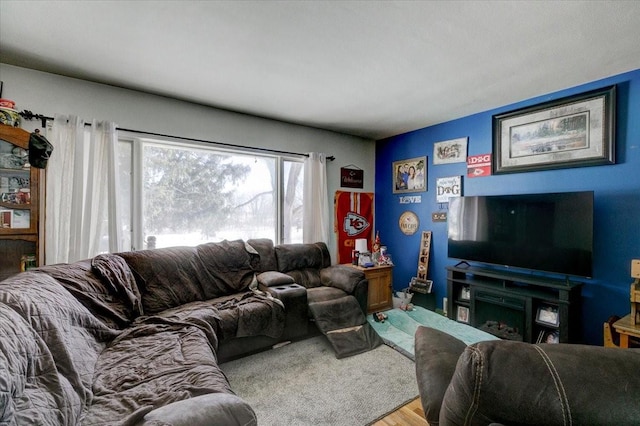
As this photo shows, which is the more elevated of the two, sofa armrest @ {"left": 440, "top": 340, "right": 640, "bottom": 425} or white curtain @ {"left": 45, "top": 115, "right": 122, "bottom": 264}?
white curtain @ {"left": 45, "top": 115, "right": 122, "bottom": 264}

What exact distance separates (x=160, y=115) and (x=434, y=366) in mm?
3288

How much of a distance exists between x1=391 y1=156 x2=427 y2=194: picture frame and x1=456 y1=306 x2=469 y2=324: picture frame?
1.64 m

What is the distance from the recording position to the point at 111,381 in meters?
1.43

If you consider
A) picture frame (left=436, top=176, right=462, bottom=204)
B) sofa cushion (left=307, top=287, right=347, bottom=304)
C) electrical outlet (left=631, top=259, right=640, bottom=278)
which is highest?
picture frame (left=436, top=176, right=462, bottom=204)

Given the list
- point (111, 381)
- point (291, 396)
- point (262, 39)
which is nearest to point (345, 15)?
point (262, 39)

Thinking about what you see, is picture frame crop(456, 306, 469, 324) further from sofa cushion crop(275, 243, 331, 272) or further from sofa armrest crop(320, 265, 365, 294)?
sofa cushion crop(275, 243, 331, 272)

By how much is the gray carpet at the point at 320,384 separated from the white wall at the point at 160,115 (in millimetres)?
1985

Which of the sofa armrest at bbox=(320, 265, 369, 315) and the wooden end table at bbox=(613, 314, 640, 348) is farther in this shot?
the sofa armrest at bbox=(320, 265, 369, 315)

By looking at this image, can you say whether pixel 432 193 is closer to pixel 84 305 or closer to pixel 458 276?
pixel 458 276

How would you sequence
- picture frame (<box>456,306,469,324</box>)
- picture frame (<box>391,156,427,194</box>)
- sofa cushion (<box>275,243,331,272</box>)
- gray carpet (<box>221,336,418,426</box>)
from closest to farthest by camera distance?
gray carpet (<box>221,336,418,426</box>) < picture frame (<box>456,306,469,324</box>) < sofa cushion (<box>275,243,331,272</box>) < picture frame (<box>391,156,427,194</box>)

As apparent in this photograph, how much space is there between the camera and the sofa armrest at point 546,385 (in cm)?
53

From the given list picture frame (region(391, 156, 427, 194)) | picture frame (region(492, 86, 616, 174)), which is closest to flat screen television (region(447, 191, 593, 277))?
picture frame (region(492, 86, 616, 174))

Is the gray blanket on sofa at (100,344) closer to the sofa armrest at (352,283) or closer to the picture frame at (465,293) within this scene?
the sofa armrest at (352,283)

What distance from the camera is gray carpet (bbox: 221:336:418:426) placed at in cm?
179
